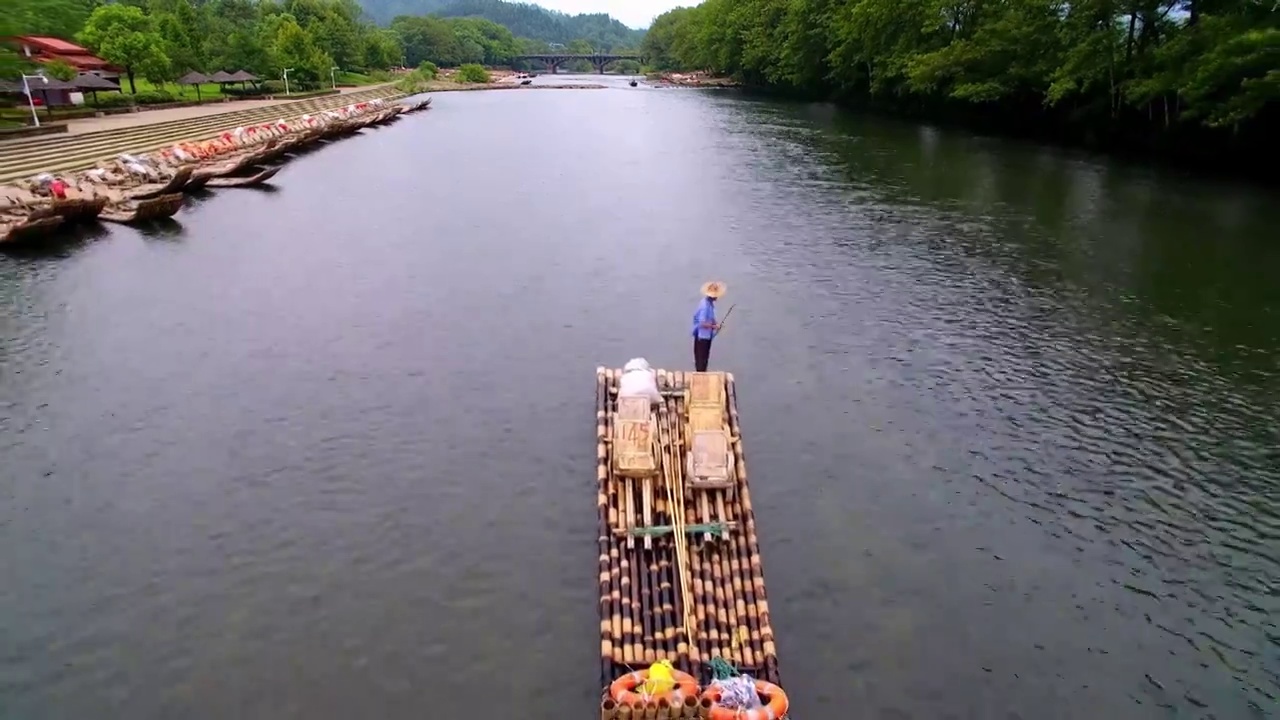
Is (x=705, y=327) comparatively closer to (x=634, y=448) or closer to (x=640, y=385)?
(x=640, y=385)

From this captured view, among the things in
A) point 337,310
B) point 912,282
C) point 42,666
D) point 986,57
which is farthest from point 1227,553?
point 986,57

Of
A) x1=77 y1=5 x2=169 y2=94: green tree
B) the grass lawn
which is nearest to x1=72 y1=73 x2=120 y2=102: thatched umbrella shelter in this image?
x1=77 y1=5 x2=169 y2=94: green tree

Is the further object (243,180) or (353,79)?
(353,79)

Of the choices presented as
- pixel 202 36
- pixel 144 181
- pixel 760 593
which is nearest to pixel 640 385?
pixel 760 593

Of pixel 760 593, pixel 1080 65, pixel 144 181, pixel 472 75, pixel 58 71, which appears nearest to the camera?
pixel 760 593

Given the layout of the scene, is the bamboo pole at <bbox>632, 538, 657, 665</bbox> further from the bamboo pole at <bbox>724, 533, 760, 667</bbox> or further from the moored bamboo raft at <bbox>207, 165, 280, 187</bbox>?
the moored bamboo raft at <bbox>207, 165, 280, 187</bbox>

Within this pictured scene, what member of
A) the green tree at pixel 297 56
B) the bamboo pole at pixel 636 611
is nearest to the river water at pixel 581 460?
the bamboo pole at pixel 636 611
